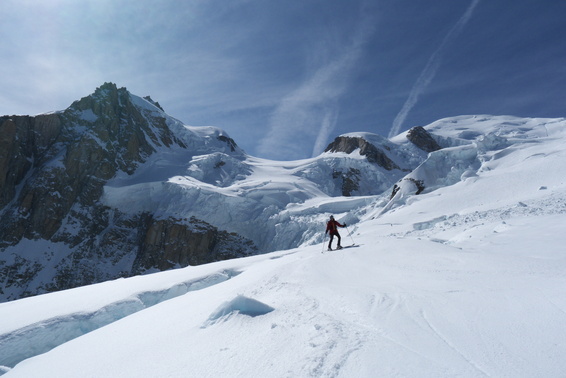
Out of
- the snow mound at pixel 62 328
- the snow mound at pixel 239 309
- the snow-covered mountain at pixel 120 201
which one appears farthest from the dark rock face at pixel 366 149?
the snow mound at pixel 239 309

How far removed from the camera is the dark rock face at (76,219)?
48.3 m

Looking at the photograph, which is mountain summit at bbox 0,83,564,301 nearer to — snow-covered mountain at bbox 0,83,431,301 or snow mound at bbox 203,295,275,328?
snow-covered mountain at bbox 0,83,431,301

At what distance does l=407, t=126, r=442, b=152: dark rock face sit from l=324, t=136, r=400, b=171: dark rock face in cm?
1799

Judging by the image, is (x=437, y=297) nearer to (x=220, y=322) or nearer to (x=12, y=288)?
(x=220, y=322)

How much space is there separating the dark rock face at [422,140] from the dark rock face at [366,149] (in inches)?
708

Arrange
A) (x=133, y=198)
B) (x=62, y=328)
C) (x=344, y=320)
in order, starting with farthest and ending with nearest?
(x=133, y=198) < (x=62, y=328) < (x=344, y=320)

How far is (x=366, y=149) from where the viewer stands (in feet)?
268

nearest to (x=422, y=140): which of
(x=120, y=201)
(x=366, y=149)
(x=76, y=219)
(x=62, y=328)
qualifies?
(x=366, y=149)

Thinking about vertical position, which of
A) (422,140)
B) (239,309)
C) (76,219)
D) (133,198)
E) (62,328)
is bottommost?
(62,328)

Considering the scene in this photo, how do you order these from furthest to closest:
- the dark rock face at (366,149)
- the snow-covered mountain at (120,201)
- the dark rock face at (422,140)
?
the dark rock face at (422,140) < the dark rock face at (366,149) < the snow-covered mountain at (120,201)

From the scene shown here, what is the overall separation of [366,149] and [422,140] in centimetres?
2372

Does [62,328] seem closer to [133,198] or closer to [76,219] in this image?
[133,198]

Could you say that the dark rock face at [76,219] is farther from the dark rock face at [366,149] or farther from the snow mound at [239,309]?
the dark rock face at [366,149]

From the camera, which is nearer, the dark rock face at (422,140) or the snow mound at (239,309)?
the snow mound at (239,309)
